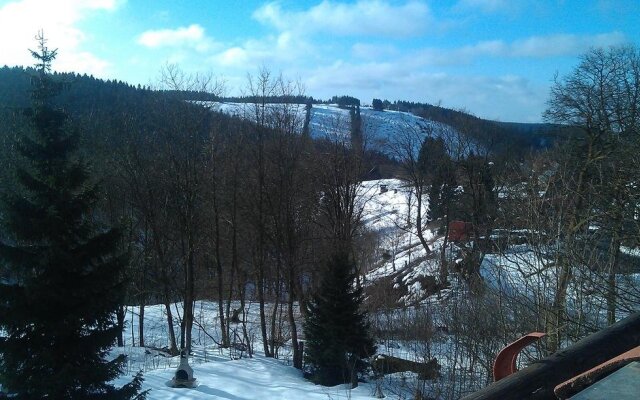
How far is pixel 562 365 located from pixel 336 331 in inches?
556

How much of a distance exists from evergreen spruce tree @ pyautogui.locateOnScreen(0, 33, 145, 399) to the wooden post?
24.4ft

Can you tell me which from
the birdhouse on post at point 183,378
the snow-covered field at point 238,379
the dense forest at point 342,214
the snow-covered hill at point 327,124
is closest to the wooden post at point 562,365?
A: the dense forest at point 342,214

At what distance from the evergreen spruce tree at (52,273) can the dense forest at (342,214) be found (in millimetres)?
332

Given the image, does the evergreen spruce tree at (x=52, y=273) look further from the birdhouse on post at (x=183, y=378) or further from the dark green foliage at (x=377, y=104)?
the dark green foliage at (x=377, y=104)

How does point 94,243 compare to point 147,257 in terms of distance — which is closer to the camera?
point 94,243

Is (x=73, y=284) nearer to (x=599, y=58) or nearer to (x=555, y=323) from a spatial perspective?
(x=555, y=323)

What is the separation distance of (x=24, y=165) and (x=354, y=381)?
415 inches

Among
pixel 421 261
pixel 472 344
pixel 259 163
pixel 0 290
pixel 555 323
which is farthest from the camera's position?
pixel 421 261

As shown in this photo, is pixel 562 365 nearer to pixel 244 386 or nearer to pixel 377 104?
pixel 244 386

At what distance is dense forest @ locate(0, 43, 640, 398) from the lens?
953cm

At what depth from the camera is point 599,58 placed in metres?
18.6

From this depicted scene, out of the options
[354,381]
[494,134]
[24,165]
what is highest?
[494,134]

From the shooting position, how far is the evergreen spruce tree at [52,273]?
8039mm

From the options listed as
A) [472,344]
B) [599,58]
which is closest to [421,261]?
[599,58]
